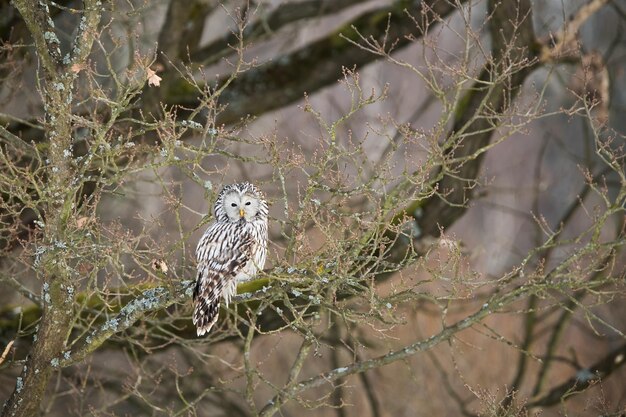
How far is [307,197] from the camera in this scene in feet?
20.2

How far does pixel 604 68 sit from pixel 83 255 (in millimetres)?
6878

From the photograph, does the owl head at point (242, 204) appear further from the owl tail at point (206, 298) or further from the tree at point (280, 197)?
the owl tail at point (206, 298)

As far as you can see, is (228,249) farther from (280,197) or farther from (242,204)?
(280,197)

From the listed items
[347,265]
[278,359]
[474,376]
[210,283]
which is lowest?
[278,359]

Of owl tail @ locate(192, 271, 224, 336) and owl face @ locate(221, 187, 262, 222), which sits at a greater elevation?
owl face @ locate(221, 187, 262, 222)

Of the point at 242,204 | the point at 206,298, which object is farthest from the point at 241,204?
the point at 206,298

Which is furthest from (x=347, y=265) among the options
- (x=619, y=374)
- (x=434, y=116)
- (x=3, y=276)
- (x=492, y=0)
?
(x=434, y=116)

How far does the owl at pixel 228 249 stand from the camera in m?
7.25

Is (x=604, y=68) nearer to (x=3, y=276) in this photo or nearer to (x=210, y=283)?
(x=210, y=283)

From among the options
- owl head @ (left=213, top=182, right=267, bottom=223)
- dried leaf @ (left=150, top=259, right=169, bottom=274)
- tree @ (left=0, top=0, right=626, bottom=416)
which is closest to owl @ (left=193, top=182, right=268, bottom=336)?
owl head @ (left=213, top=182, right=267, bottom=223)

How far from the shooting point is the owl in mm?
7250

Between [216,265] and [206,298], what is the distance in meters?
0.24

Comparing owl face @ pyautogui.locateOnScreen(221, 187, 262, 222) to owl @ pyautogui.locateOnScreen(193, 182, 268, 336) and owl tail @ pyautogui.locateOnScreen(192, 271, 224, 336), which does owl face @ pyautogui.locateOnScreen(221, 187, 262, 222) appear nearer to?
owl @ pyautogui.locateOnScreen(193, 182, 268, 336)

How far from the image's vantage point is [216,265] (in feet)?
24.0
